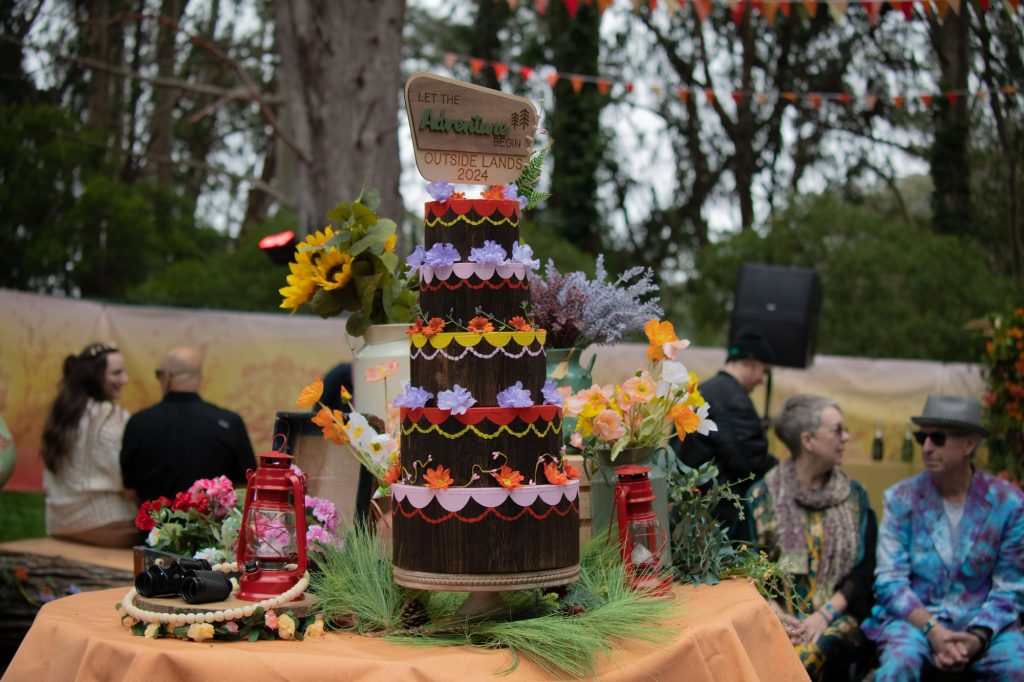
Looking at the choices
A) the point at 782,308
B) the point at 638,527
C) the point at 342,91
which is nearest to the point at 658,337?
the point at 638,527

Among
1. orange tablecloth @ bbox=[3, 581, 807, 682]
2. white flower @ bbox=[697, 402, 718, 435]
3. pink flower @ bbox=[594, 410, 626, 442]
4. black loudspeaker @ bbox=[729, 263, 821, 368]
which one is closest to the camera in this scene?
orange tablecloth @ bbox=[3, 581, 807, 682]

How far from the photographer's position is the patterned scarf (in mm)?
4480

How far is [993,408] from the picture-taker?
679 centimetres

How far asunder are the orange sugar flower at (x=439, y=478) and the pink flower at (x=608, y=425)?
572mm

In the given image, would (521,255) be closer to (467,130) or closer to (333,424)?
(467,130)

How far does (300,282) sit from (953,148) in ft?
42.0

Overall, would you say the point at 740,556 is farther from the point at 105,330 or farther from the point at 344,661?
the point at 105,330

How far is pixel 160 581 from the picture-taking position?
8.15ft

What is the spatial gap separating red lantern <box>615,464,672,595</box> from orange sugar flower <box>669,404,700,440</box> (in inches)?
6.1

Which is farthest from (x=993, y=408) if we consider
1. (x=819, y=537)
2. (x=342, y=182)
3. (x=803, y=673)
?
(x=803, y=673)

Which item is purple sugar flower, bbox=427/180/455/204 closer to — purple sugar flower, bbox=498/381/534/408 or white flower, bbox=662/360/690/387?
purple sugar flower, bbox=498/381/534/408

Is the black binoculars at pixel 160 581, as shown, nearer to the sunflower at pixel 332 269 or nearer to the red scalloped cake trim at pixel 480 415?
the red scalloped cake trim at pixel 480 415

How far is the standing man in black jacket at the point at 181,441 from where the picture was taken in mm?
5152

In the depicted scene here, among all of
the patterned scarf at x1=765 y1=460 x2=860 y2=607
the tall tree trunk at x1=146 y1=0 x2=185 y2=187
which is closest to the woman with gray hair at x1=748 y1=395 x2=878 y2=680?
the patterned scarf at x1=765 y1=460 x2=860 y2=607
